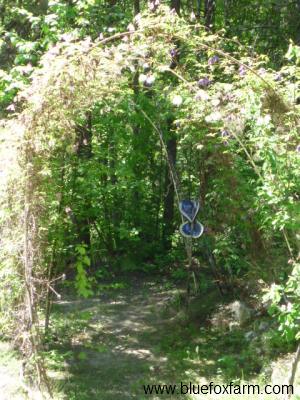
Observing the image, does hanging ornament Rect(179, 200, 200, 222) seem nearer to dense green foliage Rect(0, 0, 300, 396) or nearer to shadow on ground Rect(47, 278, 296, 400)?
dense green foliage Rect(0, 0, 300, 396)

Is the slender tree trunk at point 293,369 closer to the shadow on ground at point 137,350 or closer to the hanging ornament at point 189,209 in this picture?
the shadow on ground at point 137,350

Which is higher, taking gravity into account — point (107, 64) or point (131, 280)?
point (107, 64)

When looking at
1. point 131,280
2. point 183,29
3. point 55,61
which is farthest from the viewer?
point 131,280

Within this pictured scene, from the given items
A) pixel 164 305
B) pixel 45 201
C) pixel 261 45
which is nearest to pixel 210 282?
pixel 164 305

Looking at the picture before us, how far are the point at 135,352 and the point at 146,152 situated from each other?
3909 millimetres

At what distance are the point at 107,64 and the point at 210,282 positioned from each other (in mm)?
3884

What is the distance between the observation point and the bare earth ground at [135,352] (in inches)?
189

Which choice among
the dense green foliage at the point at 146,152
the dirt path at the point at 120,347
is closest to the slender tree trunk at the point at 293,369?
the dense green foliage at the point at 146,152

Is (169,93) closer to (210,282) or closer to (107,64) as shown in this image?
(107,64)

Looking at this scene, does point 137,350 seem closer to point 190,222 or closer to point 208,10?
point 190,222

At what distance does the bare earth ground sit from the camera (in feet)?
15.7

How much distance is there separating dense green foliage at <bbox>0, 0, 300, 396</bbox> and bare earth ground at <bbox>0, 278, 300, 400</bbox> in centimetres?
61

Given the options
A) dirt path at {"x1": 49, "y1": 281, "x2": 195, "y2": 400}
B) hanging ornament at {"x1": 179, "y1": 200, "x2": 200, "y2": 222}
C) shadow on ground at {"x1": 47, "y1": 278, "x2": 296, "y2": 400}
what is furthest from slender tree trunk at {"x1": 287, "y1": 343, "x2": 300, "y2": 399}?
hanging ornament at {"x1": 179, "y1": 200, "x2": 200, "y2": 222}

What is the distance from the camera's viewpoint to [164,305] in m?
7.19
